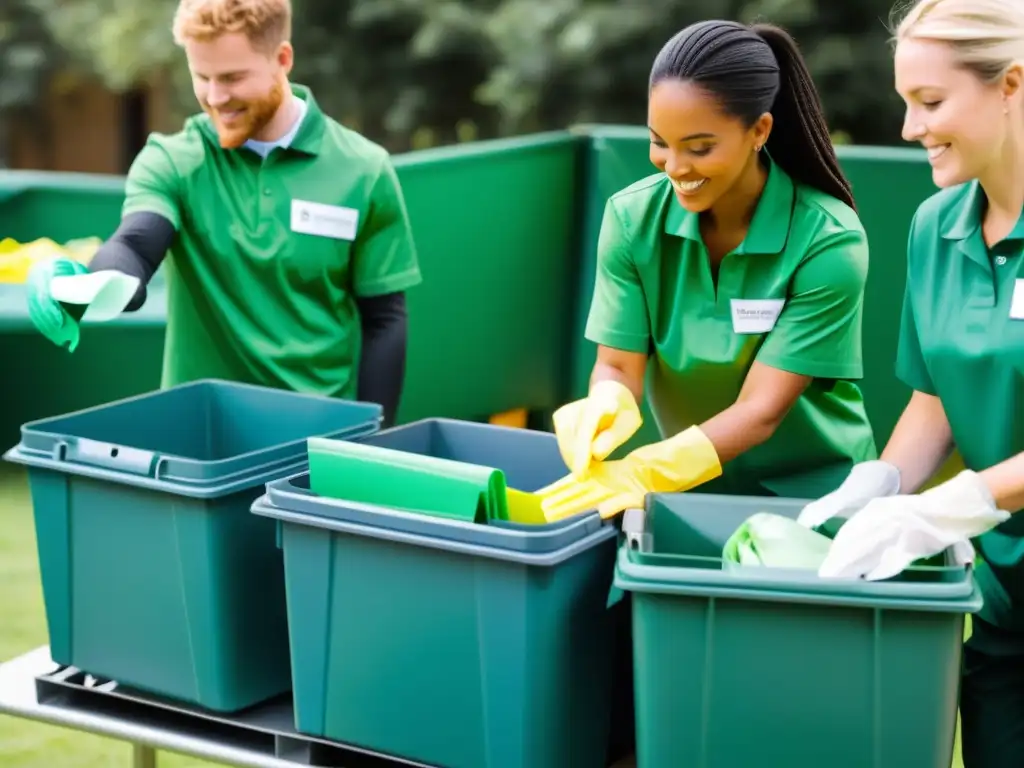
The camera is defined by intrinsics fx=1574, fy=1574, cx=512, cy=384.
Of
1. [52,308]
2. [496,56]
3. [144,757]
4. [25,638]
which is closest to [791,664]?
[144,757]

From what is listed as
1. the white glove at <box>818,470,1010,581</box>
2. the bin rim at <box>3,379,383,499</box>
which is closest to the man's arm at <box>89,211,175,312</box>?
the bin rim at <box>3,379,383,499</box>

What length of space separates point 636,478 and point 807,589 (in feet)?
1.51

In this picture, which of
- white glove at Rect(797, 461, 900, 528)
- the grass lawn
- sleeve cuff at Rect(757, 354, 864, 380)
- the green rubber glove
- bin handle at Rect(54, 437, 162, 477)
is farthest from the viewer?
the grass lawn

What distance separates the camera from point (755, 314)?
231 centimetres

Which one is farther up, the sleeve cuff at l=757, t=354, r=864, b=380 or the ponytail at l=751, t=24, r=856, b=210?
the ponytail at l=751, t=24, r=856, b=210

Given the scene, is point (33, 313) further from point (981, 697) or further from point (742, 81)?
point (981, 697)

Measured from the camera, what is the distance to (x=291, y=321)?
298 cm

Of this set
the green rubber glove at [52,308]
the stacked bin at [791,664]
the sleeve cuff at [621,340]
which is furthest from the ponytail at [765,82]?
the green rubber glove at [52,308]

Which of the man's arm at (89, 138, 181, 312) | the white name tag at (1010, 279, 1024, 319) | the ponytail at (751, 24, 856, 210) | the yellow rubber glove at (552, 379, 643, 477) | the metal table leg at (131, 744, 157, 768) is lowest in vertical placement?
the metal table leg at (131, 744, 157, 768)

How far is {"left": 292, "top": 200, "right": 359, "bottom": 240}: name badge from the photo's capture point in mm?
2941

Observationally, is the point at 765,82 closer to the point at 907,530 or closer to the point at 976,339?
the point at 976,339

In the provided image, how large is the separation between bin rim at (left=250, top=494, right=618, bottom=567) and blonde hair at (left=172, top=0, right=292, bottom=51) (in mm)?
1097

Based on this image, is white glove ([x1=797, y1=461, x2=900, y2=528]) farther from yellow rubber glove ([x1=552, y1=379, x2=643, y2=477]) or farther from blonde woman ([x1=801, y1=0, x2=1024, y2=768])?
yellow rubber glove ([x1=552, y1=379, x2=643, y2=477])

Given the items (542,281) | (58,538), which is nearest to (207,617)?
(58,538)
